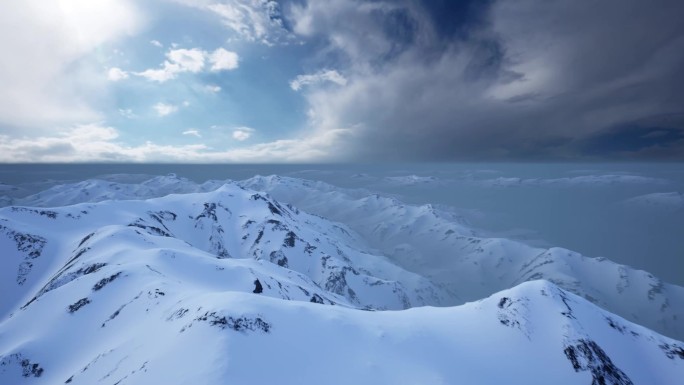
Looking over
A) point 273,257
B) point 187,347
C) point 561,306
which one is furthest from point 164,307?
point 273,257

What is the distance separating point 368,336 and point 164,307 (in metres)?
30.1

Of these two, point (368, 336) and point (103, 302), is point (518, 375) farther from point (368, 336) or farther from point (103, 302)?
point (103, 302)

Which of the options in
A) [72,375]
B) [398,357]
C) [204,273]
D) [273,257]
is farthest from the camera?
[273,257]

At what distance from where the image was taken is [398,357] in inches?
1257

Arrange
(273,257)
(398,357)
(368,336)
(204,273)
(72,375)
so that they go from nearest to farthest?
(398,357) → (368,336) → (72,375) → (204,273) → (273,257)

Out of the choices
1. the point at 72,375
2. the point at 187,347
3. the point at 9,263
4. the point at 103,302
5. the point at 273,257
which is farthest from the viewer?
the point at 273,257

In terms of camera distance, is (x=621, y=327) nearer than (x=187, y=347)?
No

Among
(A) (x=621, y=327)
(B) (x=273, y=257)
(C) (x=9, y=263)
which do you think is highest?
(A) (x=621, y=327)

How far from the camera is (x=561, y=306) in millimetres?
42156

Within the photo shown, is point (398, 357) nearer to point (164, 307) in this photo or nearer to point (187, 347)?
point (187, 347)

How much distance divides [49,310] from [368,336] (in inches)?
2396

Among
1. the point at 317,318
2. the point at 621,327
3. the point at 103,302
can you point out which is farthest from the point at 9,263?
the point at 621,327

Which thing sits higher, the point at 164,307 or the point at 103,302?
the point at 164,307

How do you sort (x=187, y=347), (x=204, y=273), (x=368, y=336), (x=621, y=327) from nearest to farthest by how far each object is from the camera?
(x=187, y=347), (x=368, y=336), (x=621, y=327), (x=204, y=273)
